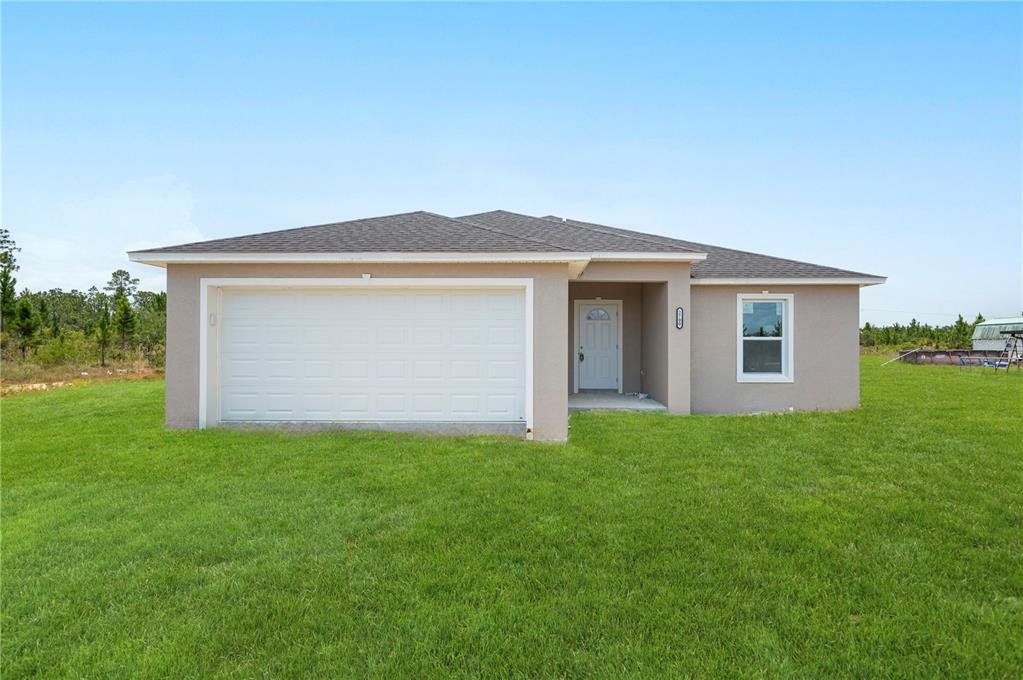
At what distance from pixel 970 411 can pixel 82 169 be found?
70.3 feet

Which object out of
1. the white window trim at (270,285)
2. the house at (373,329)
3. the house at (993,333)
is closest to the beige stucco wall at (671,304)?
the house at (373,329)

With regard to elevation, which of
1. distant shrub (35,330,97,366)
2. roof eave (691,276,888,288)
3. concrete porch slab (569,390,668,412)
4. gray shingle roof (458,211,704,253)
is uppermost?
gray shingle roof (458,211,704,253)

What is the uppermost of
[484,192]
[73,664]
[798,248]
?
[484,192]

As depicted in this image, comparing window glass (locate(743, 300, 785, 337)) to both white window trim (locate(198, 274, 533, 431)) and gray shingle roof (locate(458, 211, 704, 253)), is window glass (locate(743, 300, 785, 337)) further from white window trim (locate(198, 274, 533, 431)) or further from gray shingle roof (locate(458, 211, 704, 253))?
white window trim (locate(198, 274, 533, 431))

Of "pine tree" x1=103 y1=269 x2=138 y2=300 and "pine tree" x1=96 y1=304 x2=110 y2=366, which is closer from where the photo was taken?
"pine tree" x1=96 y1=304 x2=110 y2=366

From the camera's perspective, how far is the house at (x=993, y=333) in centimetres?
2789

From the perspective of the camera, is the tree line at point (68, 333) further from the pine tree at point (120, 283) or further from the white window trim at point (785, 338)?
the white window trim at point (785, 338)

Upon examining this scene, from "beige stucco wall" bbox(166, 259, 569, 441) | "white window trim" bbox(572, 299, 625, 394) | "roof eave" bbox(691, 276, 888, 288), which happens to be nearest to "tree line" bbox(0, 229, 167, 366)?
"beige stucco wall" bbox(166, 259, 569, 441)

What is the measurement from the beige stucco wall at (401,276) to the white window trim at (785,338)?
4863 mm

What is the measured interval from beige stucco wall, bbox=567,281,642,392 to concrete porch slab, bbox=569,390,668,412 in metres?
0.60

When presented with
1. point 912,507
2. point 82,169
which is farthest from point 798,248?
point 82,169

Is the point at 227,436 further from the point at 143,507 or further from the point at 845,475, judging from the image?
the point at 845,475

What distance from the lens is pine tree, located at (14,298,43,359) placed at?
19594 mm

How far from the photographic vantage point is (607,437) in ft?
24.8
